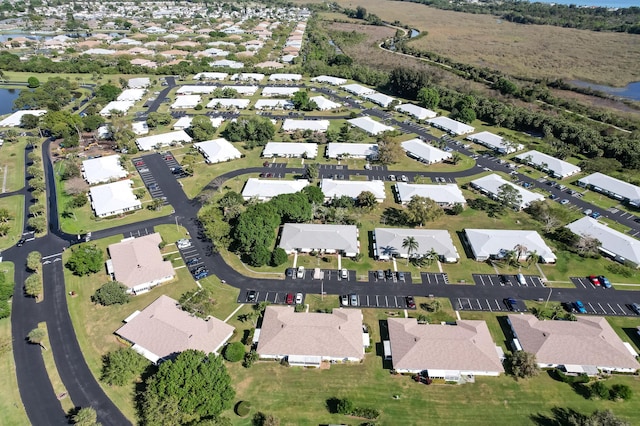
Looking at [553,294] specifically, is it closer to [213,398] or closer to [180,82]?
[213,398]

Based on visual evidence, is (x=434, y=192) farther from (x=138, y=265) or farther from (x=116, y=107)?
(x=116, y=107)

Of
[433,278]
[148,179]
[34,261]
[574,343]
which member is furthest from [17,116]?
[574,343]

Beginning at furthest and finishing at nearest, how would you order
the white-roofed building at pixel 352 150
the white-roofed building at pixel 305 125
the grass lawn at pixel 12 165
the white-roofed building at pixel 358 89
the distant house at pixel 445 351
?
the white-roofed building at pixel 358 89 < the white-roofed building at pixel 305 125 < the white-roofed building at pixel 352 150 < the grass lawn at pixel 12 165 < the distant house at pixel 445 351

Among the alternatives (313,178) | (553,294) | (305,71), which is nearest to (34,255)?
(313,178)

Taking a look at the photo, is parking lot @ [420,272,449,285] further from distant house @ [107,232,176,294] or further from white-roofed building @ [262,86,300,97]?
white-roofed building @ [262,86,300,97]

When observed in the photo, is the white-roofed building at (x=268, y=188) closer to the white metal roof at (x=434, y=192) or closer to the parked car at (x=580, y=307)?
the white metal roof at (x=434, y=192)

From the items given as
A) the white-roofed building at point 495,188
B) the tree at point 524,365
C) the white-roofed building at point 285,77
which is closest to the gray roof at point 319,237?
the tree at point 524,365
